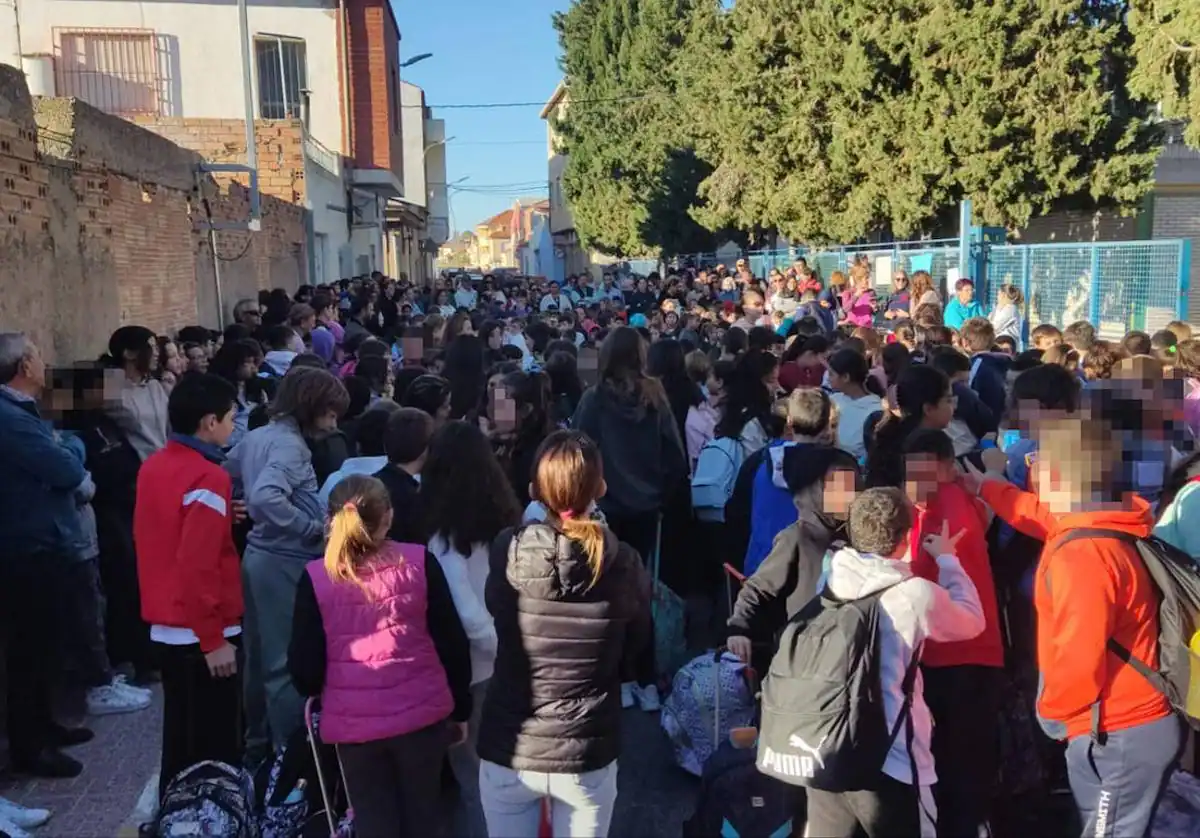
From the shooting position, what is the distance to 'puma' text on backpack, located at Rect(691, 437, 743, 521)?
572 centimetres

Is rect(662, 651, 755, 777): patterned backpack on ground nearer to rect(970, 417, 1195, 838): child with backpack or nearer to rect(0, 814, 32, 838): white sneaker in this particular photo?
rect(970, 417, 1195, 838): child with backpack

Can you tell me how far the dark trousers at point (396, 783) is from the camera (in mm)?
3213

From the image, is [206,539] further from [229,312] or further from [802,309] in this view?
[229,312]

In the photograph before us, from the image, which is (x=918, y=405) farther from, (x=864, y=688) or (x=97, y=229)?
(x=97, y=229)

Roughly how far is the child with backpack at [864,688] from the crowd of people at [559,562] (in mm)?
14

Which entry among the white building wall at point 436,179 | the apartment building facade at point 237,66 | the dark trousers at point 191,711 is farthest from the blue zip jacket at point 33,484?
the white building wall at point 436,179

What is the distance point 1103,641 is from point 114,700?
4766 mm

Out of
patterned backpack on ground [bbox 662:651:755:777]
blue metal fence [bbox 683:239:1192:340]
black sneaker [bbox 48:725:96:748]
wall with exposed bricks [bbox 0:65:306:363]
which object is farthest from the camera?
blue metal fence [bbox 683:239:1192:340]

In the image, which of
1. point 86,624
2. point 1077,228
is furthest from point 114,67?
point 86,624

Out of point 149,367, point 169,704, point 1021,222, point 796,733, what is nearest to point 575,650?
point 796,733

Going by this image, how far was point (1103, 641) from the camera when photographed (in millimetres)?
2912

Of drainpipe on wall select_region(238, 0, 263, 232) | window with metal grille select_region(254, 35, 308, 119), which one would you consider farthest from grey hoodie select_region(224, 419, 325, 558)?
window with metal grille select_region(254, 35, 308, 119)

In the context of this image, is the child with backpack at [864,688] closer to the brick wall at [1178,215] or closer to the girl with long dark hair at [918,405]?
the girl with long dark hair at [918,405]

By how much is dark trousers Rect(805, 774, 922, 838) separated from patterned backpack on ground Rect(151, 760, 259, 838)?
6.86 feet
